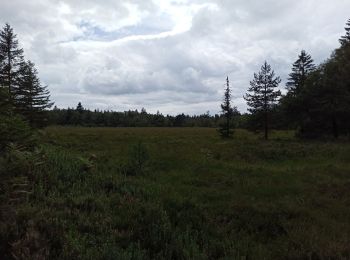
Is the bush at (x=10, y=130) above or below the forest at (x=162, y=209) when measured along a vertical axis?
above

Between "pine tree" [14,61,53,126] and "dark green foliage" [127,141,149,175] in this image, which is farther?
"pine tree" [14,61,53,126]

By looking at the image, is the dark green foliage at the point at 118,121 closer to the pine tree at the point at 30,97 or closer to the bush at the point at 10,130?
the pine tree at the point at 30,97

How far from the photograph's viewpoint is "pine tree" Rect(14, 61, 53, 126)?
38.1 metres

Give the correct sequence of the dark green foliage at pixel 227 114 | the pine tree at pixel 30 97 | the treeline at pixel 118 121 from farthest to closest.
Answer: the treeline at pixel 118 121
the dark green foliage at pixel 227 114
the pine tree at pixel 30 97

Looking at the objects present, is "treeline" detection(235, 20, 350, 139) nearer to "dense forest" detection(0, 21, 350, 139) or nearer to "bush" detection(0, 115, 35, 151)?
"dense forest" detection(0, 21, 350, 139)

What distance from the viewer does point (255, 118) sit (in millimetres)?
48781

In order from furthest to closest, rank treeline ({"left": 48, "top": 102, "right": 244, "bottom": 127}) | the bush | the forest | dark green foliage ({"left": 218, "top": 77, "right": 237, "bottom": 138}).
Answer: treeline ({"left": 48, "top": 102, "right": 244, "bottom": 127})
dark green foliage ({"left": 218, "top": 77, "right": 237, "bottom": 138})
the bush
the forest

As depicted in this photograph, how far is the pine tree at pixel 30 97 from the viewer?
38131mm

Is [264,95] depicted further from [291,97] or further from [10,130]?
[10,130]

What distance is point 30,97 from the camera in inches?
1578

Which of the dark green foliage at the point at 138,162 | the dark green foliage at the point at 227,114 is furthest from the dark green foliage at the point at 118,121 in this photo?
the dark green foliage at the point at 138,162

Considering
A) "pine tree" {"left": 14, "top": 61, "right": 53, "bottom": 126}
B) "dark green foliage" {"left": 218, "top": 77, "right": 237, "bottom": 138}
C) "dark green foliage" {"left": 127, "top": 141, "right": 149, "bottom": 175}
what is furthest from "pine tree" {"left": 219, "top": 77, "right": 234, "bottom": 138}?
"dark green foliage" {"left": 127, "top": 141, "right": 149, "bottom": 175}

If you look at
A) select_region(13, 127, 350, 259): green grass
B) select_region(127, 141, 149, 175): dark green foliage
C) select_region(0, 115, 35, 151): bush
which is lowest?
select_region(13, 127, 350, 259): green grass

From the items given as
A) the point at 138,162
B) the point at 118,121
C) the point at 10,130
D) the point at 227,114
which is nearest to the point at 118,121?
the point at 118,121
